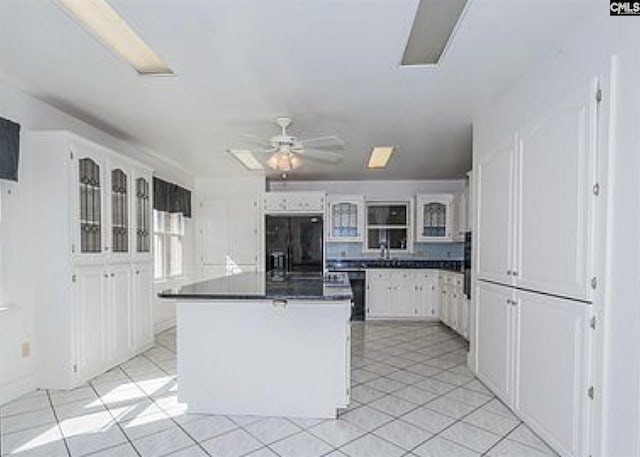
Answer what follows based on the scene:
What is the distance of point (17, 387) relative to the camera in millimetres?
3072

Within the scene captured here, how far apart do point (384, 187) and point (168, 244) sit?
3708 millimetres

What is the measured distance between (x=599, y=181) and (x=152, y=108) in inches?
130

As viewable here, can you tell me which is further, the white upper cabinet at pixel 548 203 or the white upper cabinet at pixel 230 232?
the white upper cabinet at pixel 230 232

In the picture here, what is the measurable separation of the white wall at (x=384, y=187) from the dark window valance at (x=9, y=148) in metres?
4.48

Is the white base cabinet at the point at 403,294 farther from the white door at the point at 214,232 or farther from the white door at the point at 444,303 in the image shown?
the white door at the point at 214,232

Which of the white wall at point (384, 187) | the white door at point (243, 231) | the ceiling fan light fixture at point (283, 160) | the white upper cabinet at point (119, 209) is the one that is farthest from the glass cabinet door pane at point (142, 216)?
the white wall at point (384, 187)

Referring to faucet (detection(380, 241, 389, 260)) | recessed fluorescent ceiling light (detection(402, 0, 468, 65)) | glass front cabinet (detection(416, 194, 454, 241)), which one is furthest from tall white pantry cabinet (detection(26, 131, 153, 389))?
glass front cabinet (detection(416, 194, 454, 241))

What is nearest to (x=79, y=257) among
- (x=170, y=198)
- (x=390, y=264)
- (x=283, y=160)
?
(x=283, y=160)

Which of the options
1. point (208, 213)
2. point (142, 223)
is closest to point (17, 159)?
point (142, 223)

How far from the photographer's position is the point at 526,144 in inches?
107

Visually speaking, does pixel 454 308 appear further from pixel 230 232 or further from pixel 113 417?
pixel 113 417

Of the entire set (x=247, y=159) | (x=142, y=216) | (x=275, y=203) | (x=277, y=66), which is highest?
(x=277, y=66)

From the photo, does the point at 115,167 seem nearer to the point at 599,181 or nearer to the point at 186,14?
the point at 186,14

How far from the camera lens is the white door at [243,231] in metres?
6.55
